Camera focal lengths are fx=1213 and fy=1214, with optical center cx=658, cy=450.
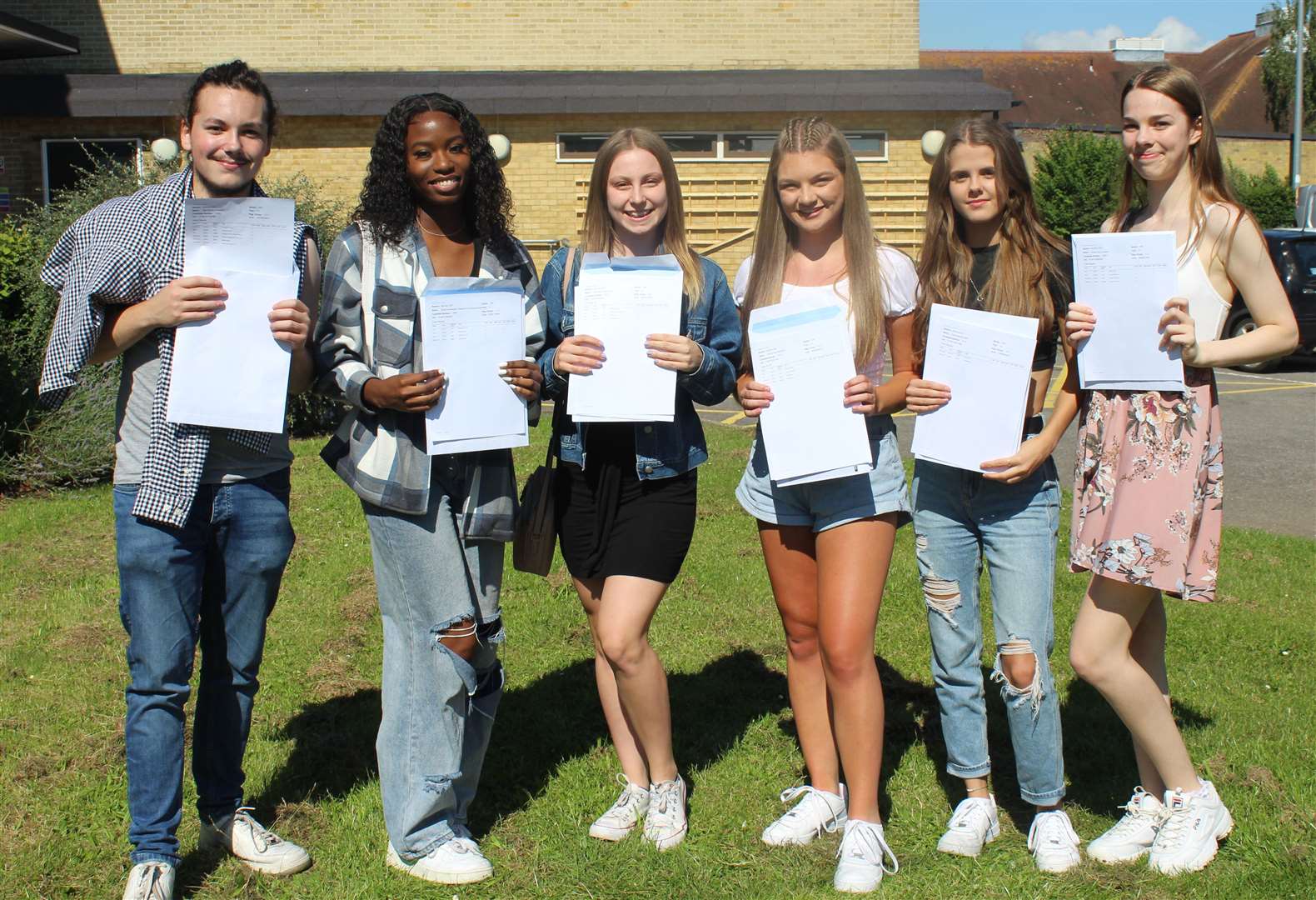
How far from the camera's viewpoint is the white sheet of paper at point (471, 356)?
11.5 ft

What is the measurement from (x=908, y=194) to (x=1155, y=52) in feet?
129

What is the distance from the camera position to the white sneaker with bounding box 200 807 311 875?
3.77m

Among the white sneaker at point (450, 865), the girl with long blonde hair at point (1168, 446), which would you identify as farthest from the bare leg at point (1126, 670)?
the white sneaker at point (450, 865)

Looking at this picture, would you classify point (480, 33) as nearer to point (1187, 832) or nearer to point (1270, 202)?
→ point (1187, 832)

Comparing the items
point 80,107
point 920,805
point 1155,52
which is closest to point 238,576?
point 920,805

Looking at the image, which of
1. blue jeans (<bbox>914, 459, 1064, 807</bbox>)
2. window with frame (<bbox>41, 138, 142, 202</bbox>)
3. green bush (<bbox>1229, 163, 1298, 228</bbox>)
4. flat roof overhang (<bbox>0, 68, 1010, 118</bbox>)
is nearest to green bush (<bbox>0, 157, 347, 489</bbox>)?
blue jeans (<bbox>914, 459, 1064, 807</bbox>)

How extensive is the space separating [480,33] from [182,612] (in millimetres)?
19939

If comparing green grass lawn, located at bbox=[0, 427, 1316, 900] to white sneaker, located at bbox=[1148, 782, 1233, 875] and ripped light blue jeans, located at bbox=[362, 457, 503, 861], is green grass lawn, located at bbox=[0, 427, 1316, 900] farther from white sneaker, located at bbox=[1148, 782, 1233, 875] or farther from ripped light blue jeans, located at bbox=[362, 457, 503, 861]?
ripped light blue jeans, located at bbox=[362, 457, 503, 861]

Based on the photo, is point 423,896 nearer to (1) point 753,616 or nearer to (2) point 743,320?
(2) point 743,320

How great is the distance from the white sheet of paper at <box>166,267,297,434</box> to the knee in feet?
2.57

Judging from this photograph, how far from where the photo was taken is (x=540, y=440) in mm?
10672

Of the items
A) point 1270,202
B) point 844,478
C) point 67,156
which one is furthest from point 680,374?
point 1270,202

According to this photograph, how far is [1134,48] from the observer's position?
172 ft

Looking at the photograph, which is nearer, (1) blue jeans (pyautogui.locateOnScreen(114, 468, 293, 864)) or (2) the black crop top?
(1) blue jeans (pyautogui.locateOnScreen(114, 468, 293, 864))
